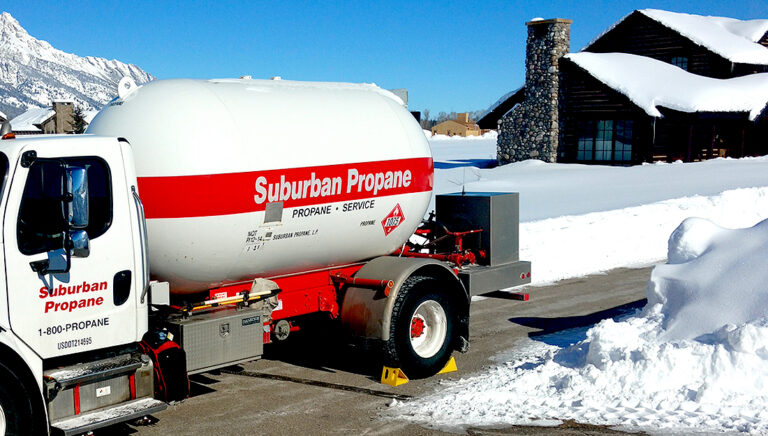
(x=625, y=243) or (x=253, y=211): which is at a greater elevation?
(x=253, y=211)

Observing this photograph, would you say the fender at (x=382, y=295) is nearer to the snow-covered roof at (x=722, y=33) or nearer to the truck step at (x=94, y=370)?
the truck step at (x=94, y=370)

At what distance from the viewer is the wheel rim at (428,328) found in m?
9.34

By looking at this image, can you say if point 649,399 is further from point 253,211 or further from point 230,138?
point 230,138

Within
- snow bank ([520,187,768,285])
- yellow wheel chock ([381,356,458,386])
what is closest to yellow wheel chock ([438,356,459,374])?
yellow wheel chock ([381,356,458,386])

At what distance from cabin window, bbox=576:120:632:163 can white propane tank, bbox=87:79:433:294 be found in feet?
96.8

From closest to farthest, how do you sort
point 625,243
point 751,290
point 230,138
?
point 230,138
point 751,290
point 625,243

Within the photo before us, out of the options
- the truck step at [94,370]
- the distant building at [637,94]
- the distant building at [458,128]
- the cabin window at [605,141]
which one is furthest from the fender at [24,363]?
Answer: the distant building at [458,128]

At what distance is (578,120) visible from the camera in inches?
1521

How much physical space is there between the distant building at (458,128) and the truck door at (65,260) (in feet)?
425

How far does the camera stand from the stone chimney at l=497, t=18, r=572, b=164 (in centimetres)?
3850

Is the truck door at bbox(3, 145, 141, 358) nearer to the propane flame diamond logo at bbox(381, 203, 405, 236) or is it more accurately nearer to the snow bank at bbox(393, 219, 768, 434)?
the snow bank at bbox(393, 219, 768, 434)

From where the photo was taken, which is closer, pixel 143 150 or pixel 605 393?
pixel 143 150

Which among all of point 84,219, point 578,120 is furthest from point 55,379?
point 578,120

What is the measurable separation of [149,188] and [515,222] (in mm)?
5043
